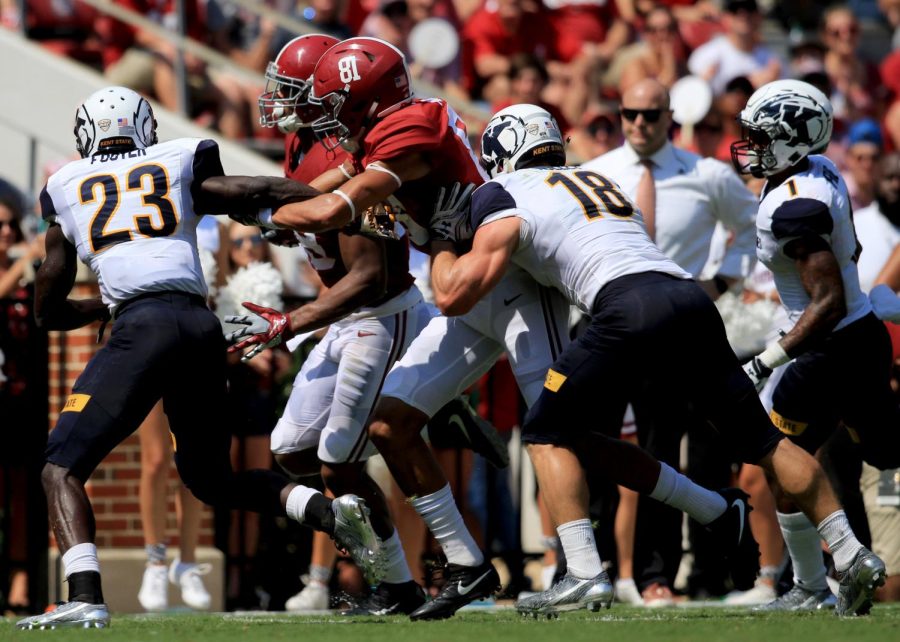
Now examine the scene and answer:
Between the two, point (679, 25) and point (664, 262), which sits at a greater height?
point (679, 25)

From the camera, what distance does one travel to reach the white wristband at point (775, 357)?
282 inches

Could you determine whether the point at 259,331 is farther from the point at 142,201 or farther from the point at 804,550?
the point at 804,550

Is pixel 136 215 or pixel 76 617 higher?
pixel 136 215

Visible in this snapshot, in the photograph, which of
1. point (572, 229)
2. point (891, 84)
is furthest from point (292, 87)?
point (891, 84)

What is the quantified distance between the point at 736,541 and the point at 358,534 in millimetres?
1535

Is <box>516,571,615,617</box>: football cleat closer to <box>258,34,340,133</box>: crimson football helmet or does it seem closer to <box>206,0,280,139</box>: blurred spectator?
<box>258,34,340,133</box>: crimson football helmet

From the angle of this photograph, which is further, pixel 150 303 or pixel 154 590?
pixel 154 590

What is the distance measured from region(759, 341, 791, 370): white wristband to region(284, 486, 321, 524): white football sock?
1.93 m

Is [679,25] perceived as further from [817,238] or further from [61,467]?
[61,467]

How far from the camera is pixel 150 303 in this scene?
22.8 feet

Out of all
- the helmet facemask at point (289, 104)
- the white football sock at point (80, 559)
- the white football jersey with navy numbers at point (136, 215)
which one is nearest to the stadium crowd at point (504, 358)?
the helmet facemask at point (289, 104)

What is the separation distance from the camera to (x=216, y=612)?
9.05m

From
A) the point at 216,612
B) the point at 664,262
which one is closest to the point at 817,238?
the point at 664,262

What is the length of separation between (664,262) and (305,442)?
78.3 inches
